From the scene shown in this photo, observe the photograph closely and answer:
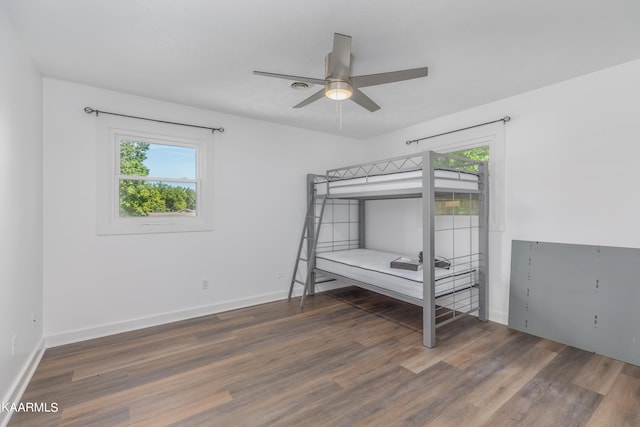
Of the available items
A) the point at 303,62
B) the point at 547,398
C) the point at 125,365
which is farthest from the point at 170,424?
the point at 303,62

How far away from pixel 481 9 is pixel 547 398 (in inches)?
98.3

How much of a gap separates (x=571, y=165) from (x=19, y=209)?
14.7ft

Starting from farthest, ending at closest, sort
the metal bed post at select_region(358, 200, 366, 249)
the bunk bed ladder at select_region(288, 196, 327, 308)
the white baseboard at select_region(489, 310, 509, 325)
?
the metal bed post at select_region(358, 200, 366, 249) → the bunk bed ladder at select_region(288, 196, 327, 308) → the white baseboard at select_region(489, 310, 509, 325)

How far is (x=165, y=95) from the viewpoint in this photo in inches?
121

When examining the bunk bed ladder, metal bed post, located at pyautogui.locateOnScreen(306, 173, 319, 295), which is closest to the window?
the bunk bed ladder

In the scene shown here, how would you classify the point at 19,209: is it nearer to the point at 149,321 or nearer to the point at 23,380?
the point at 23,380

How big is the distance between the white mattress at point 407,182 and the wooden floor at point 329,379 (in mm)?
1467

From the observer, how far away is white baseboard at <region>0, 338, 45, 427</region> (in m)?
1.75

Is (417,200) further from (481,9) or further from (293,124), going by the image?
(481,9)

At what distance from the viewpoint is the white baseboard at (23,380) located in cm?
175

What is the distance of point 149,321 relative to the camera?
10.3ft

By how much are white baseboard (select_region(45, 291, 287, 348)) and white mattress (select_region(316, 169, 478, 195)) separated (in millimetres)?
1857

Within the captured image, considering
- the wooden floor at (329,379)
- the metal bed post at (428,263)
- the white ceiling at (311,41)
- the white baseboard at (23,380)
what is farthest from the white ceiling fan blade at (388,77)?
the white baseboard at (23,380)

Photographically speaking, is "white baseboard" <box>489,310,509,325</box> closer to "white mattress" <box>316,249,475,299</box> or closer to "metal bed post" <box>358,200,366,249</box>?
"white mattress" <box>316,249,475,299</box>
